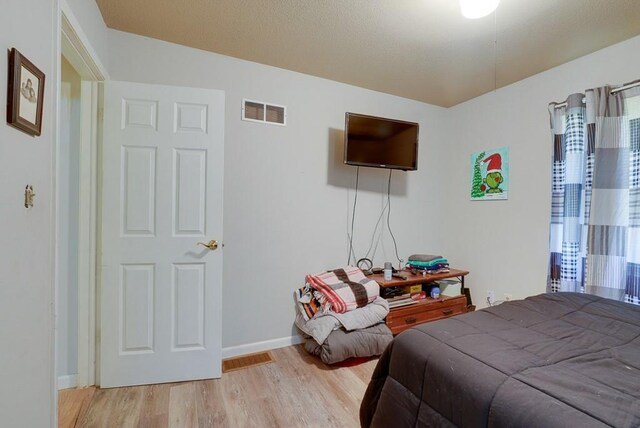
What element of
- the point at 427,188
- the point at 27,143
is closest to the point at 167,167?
the point at 27,143

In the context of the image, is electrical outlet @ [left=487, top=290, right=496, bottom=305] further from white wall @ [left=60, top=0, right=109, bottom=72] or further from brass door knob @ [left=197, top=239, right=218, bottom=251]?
white wall @ [left=60, top=0, right=109, bottom=72]

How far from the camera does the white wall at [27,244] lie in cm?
84

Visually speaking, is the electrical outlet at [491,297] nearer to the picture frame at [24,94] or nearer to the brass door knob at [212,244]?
the brass door knob at [212,244]

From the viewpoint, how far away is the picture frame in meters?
0.84

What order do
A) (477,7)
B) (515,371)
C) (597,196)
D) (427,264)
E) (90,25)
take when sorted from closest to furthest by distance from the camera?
(515,371)
(477,7)
(90,25)
(597,196)
(427,264)

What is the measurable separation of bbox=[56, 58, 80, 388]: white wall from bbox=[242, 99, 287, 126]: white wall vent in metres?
1.08

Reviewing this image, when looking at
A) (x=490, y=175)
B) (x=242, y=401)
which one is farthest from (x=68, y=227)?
(x=490, y=175)

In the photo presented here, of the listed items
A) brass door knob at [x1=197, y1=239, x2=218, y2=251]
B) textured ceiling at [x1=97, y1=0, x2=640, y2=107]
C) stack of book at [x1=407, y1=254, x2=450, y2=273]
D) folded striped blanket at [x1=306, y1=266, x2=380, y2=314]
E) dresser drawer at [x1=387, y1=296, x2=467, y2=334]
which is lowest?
dresser drawer at [x1=387, y1=296, x2=467, y2=334]

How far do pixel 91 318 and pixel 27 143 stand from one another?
1.34 metres

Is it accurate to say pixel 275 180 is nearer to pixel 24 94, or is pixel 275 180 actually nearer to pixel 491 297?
pixel 24 94

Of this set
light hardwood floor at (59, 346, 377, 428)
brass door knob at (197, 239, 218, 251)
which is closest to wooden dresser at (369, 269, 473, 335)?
light hardwood floor at (59, 346, 377, 428)

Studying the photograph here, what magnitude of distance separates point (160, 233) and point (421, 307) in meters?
2.22

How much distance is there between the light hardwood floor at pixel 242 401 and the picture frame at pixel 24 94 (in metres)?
1.55

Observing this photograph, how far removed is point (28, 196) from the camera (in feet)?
3.16
